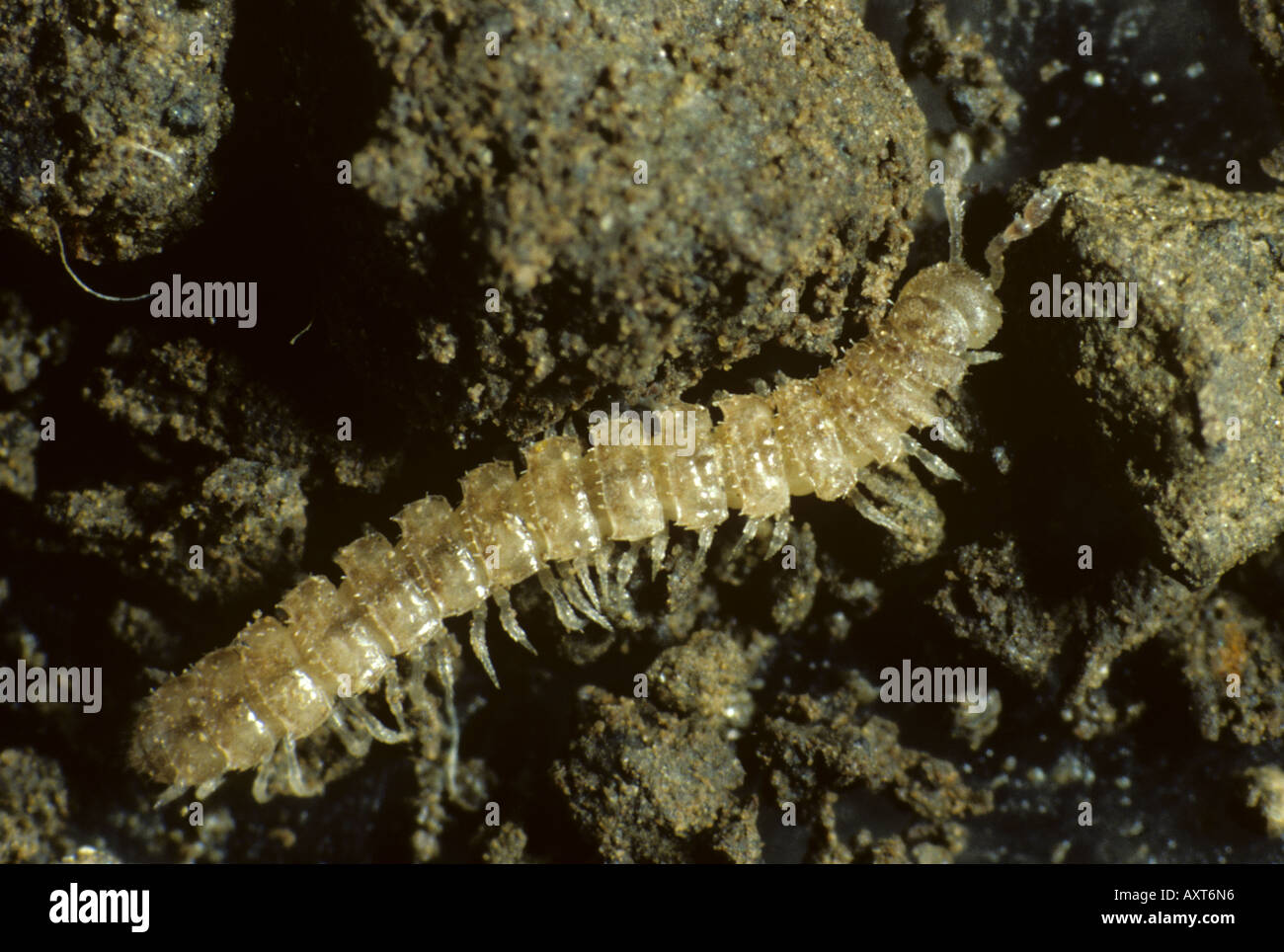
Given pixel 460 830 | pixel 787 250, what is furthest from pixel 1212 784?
pixel 460 830

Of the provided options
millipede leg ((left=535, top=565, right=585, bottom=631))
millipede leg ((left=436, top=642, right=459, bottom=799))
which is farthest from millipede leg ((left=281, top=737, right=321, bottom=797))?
millipede leg ((left=535, top=565, right=585, bottom=631))

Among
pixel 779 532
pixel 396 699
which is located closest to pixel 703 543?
pixel 779 532

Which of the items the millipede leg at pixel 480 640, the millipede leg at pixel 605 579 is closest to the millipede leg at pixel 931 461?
the millipede leg at pixel 605 579

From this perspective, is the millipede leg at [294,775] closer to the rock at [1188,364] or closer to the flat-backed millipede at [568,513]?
the flat-backed millipede at [568,513]

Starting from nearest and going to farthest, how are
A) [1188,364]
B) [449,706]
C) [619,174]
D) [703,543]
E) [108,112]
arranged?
[619,174], [108,112], [1188,364], [703,543], [449,706]

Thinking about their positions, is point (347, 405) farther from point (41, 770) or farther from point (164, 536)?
point (41, 770)

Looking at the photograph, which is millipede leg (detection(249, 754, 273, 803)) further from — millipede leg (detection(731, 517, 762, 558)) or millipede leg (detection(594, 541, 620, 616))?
millipede leg (detection(731, 517, 762, 558))

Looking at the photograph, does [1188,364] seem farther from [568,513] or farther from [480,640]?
[480,640]
